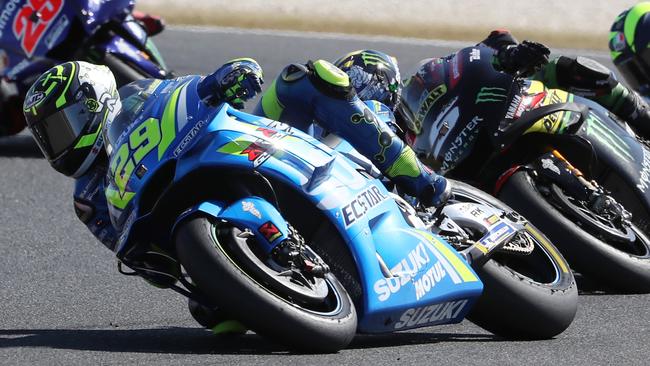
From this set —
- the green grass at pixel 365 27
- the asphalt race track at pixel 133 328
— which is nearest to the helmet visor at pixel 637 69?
the asphalt race track at pixel 133 328

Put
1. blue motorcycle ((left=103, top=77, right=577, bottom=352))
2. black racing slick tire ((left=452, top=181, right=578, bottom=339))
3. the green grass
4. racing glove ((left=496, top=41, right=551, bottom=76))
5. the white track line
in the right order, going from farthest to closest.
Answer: the green grass
the white track line
racing glove ((left=496, top=41, right=551, bottom=76))
black racing slick tire ((left=452, top=181, right=578, bottom=339))
blue motorcycle ((left=103, top=77, right=577, bottom=352))

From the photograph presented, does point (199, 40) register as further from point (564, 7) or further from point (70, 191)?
point (70, 191)

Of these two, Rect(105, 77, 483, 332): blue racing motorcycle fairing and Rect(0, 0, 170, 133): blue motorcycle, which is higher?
Rect(105, 77, 483, 332): blue racing motorcycle fairing

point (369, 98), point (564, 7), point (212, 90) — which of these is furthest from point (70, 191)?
point (564, 7)

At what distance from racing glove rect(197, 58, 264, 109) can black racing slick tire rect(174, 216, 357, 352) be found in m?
0.56

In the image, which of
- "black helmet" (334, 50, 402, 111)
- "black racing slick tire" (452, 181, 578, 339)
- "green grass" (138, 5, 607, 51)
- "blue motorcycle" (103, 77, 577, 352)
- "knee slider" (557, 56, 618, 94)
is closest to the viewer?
"blue motorcycle" (103, 77, 577, 352)

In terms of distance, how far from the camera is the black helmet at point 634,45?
7.82 m

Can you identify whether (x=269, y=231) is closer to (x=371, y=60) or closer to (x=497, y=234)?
(x=497, y=234)

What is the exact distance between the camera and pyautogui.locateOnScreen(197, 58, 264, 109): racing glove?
16.5 feet

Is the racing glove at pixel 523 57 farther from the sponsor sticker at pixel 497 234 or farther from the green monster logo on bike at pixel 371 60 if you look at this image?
the sponsor sticker at pixel 497 234

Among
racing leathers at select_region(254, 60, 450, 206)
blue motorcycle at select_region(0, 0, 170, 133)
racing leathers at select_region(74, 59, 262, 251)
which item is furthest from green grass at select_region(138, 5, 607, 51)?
racing leathers at select_region(74, 59, 262, 251)

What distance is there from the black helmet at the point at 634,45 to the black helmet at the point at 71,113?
Result: 3.54 meters

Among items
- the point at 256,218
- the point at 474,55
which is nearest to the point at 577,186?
the point at 474,55

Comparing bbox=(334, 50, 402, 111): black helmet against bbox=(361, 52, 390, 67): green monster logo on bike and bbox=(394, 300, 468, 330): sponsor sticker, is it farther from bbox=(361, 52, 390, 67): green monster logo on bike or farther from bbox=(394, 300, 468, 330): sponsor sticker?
bbox=(394, 300, 468, 330): sponsor sticker
